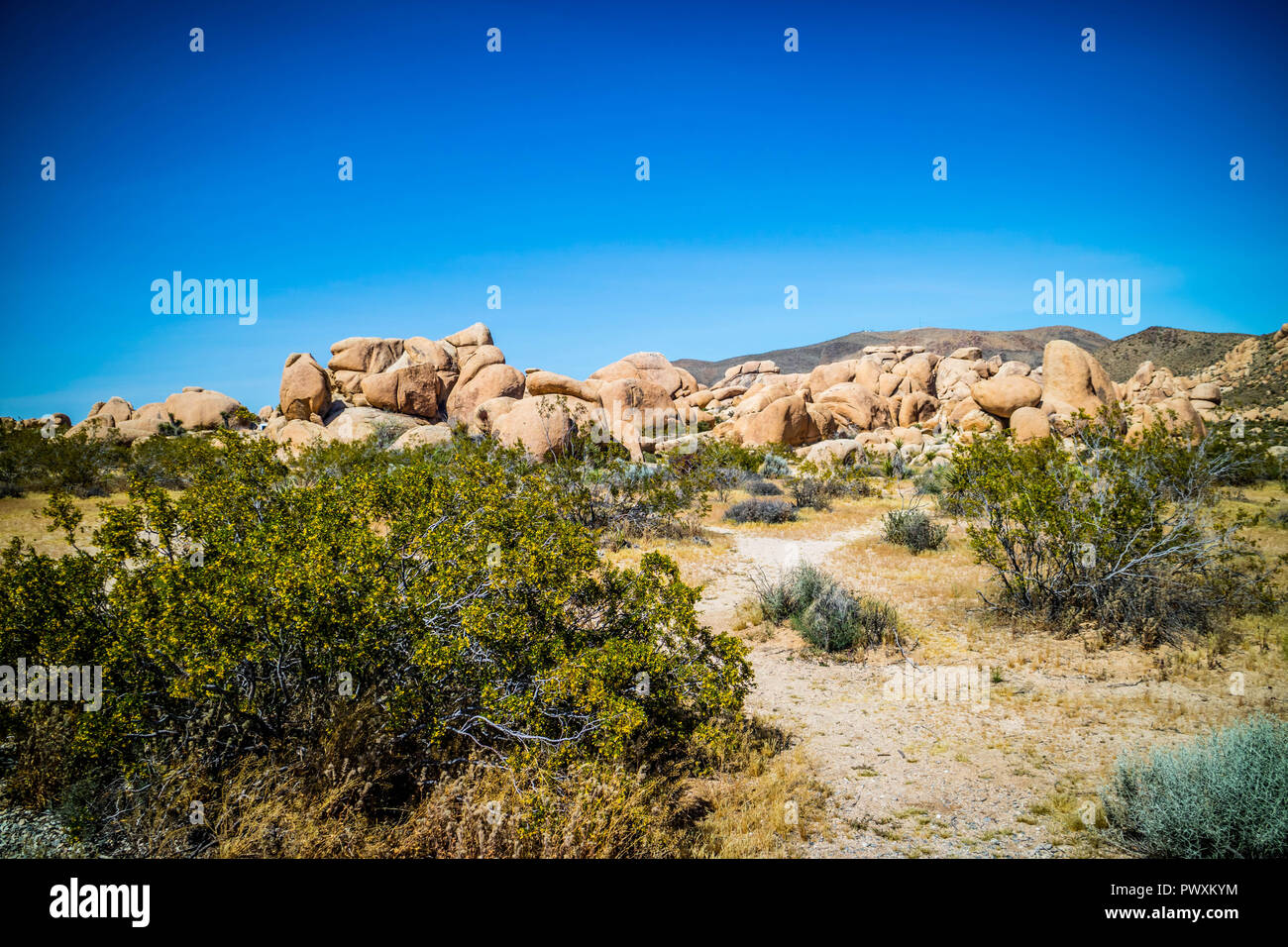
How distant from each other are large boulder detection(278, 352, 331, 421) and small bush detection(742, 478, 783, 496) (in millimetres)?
26627

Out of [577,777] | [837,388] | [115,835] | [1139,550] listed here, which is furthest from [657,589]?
[837,388]

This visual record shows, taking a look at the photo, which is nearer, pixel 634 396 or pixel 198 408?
pixel 634 396

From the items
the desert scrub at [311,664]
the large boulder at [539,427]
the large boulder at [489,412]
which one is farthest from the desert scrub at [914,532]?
the large boulder at [489,412]

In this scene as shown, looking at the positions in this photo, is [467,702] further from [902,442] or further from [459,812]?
[902,442]

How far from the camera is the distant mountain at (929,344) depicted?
91125mm

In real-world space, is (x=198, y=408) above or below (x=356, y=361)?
below

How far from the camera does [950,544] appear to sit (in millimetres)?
13180

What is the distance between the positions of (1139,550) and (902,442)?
28894 millimetres

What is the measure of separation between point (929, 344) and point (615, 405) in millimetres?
79033

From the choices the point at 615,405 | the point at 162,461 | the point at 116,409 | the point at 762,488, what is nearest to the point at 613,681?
the point at 762,488

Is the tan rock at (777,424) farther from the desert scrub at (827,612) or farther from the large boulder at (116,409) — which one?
the large boulder at (116,409)

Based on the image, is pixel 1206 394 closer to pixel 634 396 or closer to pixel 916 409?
pixel 916 409

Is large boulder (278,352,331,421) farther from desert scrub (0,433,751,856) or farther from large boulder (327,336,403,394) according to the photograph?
desert scrub (0,433,751,856)

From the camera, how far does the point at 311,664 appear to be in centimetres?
382
